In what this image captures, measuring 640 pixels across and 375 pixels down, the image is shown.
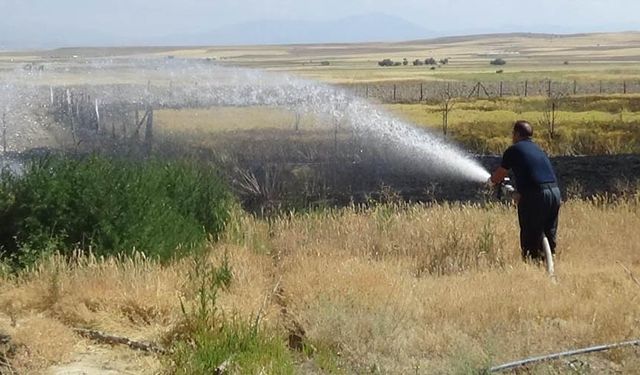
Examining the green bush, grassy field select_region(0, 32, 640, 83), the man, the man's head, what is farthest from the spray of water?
the man

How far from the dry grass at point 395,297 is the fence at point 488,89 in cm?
4205

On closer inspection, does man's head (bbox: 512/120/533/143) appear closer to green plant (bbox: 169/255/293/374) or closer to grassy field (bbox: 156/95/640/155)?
green plant (bbox: 169/255/293/374)

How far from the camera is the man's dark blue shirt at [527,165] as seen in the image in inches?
379

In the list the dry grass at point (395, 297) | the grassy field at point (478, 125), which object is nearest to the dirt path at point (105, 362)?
the dry grass at point (395, 297)

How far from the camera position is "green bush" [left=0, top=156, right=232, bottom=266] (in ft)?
35.8

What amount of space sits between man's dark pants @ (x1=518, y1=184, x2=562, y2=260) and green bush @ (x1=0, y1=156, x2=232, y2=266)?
4.17 meters

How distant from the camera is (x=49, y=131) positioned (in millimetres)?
28531

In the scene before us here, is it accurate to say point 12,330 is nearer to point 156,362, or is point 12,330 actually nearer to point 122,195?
point 156,362

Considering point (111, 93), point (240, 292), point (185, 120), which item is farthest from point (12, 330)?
point (111, 93)

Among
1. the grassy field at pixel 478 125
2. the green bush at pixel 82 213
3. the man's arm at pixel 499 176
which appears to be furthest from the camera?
the grassy field at pixel 478 125

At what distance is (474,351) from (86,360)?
9.70 feet

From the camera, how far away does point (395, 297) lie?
8.51m

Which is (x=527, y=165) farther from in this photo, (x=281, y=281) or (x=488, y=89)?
(x=488, y=89)

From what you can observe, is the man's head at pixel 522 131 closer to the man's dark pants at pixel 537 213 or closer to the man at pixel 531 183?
the man at pixel 531 183
